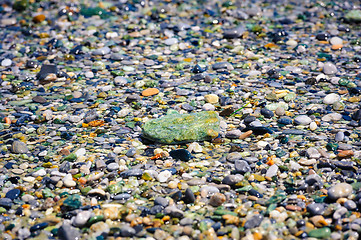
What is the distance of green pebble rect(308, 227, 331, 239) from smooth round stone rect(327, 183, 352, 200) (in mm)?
496

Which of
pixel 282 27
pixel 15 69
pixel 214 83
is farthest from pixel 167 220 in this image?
pixel 282 27

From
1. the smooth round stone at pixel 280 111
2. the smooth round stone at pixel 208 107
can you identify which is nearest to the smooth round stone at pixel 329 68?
the smooth round stone at pixel 280 111

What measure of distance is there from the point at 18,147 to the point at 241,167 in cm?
285

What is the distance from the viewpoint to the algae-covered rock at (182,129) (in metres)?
5.41

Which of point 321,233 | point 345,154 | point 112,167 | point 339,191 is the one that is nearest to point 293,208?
point 321,233

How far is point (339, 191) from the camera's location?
4336 mm

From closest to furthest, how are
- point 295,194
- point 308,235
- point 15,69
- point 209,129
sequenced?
point 308,235 → point 295,194 → point 209,129 → point 15,69

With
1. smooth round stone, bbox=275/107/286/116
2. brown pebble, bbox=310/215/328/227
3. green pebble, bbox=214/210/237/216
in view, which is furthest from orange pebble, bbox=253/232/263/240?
smooth round stone, bbox=275/107/286/116

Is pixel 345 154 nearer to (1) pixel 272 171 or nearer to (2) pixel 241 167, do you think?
(1) pixel 272 171

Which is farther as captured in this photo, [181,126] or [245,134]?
[245,134]

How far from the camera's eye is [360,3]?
11.1 metres

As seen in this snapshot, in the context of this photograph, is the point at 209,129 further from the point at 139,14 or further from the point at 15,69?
the point at 139,14

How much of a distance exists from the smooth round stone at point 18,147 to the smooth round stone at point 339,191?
371 centimetres

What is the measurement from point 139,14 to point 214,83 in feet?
14.0
